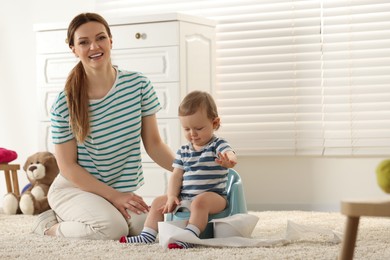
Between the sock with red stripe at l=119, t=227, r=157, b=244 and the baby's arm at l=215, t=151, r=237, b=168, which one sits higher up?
the baby's arm at l=215, t=151, r=237, b=168

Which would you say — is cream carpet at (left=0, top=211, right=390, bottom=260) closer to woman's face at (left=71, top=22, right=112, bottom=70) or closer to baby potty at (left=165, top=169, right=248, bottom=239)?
baby potty at (left=165, top=169, right=248, bottom=239)

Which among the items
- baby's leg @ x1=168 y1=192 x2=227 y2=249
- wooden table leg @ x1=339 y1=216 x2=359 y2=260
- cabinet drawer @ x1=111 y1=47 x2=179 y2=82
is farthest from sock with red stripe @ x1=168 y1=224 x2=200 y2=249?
cabinet drawer @ x1=111 y1=47 x2=179 y2=82

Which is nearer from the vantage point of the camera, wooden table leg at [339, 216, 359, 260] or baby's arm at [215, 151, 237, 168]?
wooden table leg at [339, 216, 359, 260]

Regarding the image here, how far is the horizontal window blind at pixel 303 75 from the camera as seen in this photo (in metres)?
3.36

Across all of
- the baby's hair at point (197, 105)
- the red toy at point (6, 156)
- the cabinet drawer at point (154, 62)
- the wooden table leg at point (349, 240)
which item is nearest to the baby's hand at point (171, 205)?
the baby's hair at point (197, 105)

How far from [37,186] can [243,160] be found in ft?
3.35

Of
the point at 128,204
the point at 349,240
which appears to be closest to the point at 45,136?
the point at 128,204

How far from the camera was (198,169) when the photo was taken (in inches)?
85.3

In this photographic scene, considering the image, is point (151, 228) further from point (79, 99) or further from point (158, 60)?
point (158, 60)

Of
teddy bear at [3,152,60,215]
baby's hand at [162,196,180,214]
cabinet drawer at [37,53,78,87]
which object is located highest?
cabinet drawer at [37,53,78,87]

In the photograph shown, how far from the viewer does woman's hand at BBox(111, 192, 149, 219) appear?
2.35 metres

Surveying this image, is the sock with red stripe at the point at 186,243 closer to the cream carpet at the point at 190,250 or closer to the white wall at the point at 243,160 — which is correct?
the cream carpet at the point at 190,250

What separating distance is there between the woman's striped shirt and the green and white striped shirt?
1.01 ft

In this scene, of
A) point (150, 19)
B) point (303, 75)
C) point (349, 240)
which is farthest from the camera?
point (303, 75)
